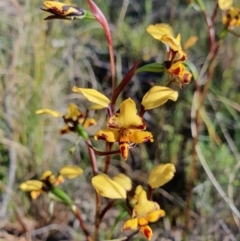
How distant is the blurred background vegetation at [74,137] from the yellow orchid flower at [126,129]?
58cm

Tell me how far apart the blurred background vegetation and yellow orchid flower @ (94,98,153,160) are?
580 millimetres

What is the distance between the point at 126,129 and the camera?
1.02 meters

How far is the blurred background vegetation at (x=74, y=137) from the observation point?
1775 mm

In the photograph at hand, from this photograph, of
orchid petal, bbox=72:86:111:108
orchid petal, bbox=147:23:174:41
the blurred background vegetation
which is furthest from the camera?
the blurred background vegetation

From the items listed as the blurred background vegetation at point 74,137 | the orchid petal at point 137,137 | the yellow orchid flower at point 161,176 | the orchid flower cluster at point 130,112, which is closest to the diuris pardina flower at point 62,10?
the orchid flower cluster at point 130,112

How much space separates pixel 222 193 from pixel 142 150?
0.39 metres

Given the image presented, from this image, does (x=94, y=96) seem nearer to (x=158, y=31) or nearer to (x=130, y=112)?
(x=130, y=112)

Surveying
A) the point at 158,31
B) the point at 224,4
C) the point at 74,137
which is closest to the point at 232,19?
the point at 224,4

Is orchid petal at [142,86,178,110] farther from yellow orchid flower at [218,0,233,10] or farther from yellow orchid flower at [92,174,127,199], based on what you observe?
yellow orchid flower at [218,0,233,10]

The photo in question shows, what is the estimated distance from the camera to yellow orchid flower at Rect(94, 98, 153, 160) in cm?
100

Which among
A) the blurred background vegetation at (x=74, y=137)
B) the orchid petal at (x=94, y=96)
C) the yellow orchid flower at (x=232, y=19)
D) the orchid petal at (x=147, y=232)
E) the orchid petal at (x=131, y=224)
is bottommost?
the blurred background vegetation at (x=74, y=137)

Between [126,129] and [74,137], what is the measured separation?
100 cm

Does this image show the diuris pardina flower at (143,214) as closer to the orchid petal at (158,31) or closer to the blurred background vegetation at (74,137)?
the orchid petal at (158,31)

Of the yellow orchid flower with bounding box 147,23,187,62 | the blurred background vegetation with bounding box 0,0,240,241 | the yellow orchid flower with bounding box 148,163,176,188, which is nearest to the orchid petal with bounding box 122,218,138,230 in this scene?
the yellow orchid flower with bounding box 148,163,176,188
